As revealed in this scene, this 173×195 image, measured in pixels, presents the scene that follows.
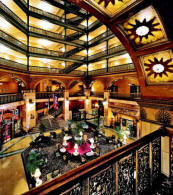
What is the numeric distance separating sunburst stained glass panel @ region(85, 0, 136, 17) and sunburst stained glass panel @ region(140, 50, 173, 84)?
1.66 m

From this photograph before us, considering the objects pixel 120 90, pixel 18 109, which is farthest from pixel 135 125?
pixel 18 109

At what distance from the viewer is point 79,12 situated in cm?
1506

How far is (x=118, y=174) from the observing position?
2029 mm

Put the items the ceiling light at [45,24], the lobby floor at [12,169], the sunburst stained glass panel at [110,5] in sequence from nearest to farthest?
the sunburst stained glass panel at [110,5] < the lobby floor at [12,169] < the ceiling light at [45,24]

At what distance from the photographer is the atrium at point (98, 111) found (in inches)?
82.0

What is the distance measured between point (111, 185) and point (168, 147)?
245 cm

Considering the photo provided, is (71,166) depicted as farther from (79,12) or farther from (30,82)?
(79,12)

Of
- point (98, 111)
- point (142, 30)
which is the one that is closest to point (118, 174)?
point (142, 30)

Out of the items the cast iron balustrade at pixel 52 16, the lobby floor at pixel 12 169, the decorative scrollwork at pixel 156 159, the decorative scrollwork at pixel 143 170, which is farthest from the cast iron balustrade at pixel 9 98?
the decorative scrollwork at pixel 156 159

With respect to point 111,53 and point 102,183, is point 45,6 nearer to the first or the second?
point 111,53

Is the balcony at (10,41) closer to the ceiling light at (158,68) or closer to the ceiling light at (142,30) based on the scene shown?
the ceiling light at (142,30)

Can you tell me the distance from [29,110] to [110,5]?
1319 centimetres

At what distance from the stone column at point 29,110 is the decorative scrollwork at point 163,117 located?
12942mm

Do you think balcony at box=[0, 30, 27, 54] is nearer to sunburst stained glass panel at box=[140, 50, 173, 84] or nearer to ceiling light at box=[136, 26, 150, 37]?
ceiling light at box=[136, 26, 150, 37]
